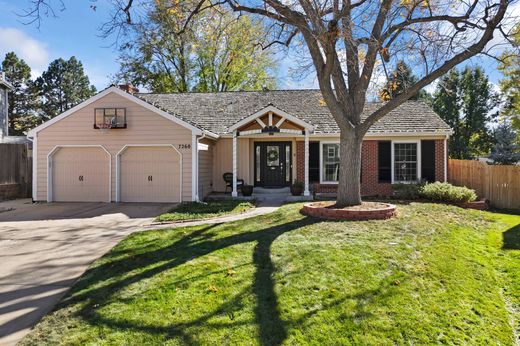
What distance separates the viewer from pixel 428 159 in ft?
51.6

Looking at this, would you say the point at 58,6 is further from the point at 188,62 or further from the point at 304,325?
the point at 188,62

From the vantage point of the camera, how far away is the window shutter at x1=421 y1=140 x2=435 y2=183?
15727mm

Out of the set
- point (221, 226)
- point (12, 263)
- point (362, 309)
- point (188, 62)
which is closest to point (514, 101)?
point (188, 62)

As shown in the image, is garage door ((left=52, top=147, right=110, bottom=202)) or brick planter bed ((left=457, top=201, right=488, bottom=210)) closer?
brick planter bed ((left=457, top=201, right=488, bottom=210))

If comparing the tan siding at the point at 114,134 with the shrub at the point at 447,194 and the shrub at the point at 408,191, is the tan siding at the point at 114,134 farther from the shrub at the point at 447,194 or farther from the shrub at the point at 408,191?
the shrub at the point at 447,194

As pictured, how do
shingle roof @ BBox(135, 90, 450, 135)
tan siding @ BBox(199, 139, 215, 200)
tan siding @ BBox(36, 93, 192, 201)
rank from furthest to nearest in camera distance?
shingle roof @ BBox(135, 90, 450, 135) → tan siding @ BBox(199, 139, 215, 200) → tan siding @ BBox(36, 93, 192, 201)

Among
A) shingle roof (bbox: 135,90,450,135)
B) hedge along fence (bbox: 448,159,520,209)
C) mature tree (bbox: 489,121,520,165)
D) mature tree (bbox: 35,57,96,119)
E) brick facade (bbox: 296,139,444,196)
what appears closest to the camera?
hedge along fence (bbox: 448,159,520,209)

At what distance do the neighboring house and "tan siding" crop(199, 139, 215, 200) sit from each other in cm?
4

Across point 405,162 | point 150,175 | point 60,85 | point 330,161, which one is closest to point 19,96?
point 60,85

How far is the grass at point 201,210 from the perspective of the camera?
10547 mm

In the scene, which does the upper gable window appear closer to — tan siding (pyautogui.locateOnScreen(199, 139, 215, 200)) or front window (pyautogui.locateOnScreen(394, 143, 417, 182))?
tan siding (pyautogui.locateOnScreen(199, 139, 215, 200))

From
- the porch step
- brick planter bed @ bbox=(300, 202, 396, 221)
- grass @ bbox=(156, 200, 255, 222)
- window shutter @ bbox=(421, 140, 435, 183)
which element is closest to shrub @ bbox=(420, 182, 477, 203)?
window shutter @ bbox=(421, 140, 435, 183)

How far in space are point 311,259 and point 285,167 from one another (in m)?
10.7

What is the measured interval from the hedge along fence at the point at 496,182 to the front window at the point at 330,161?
5.44 m
